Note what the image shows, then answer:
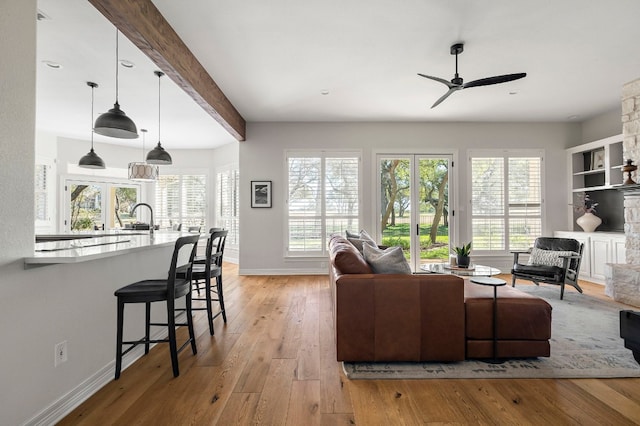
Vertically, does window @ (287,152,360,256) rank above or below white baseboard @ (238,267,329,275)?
above

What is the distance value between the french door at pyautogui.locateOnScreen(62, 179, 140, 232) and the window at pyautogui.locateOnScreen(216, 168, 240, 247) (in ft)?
6.43

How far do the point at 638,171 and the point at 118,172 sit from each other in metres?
9.76

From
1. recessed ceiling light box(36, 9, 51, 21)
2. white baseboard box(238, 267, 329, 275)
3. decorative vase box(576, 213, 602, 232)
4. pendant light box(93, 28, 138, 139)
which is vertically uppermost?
recessed ceiling light box(36, 9, 51, 21)

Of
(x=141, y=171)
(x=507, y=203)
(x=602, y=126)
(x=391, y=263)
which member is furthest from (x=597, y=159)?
(x=141, y=171)

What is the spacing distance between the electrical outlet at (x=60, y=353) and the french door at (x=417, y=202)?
488cm

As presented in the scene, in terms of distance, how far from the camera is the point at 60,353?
1.84 metres

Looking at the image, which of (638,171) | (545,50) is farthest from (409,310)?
(638,171)

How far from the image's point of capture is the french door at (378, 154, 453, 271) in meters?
5.95

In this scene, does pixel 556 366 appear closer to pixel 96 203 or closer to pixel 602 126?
pixel 602 126

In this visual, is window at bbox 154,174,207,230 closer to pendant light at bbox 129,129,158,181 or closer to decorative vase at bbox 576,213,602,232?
pendant light at bbox 129,129,158,181

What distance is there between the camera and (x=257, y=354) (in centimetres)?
263

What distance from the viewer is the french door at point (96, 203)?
23.2ft

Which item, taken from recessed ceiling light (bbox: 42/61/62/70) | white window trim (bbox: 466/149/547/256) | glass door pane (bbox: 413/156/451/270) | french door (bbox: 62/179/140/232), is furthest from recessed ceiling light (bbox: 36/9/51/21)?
white window trim (bbox: 466/149/547/256)

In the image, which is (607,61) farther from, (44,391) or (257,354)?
(44,391)
